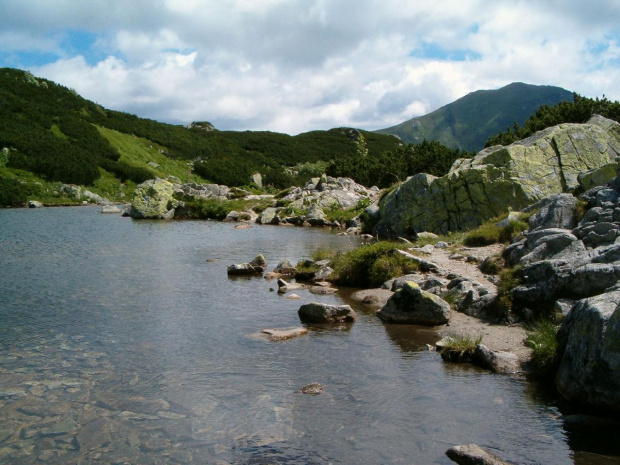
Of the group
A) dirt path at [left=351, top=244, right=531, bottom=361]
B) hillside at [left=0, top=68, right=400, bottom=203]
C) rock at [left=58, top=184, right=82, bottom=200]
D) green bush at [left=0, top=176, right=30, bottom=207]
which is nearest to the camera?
dirt path at [left=351, top=244, right=531, bottom=361]

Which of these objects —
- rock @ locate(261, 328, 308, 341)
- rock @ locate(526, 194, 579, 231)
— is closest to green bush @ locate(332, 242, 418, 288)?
rock @ locate(526, 194, 579, 231)

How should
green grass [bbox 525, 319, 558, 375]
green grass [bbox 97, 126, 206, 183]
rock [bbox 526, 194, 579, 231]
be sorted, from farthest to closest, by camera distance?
green grass [bbox 97, 126, 206, 183] < rock [bbox 526, 194, 579, 231] < green grass [bbox 525, 319, 558, 375]

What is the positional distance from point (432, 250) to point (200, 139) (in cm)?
14735

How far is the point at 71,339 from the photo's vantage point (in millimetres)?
15320

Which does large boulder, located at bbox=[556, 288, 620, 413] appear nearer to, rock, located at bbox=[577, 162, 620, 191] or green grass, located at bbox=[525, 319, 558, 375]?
green grass, located at bbox=[525, 319, 558, 375]

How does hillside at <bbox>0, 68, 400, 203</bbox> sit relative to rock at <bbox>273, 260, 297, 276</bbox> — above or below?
above

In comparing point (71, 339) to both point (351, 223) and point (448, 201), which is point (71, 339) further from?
point (351, 223)

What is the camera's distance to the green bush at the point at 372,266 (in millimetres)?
23281

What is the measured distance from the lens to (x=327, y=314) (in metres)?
17.6

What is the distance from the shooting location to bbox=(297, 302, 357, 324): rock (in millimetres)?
17578

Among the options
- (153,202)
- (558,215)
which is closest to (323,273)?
(558,215)

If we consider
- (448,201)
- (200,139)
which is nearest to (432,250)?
(448,201)

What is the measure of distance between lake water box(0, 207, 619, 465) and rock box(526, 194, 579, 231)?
363 inches

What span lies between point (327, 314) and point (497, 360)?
6257 millimetres
